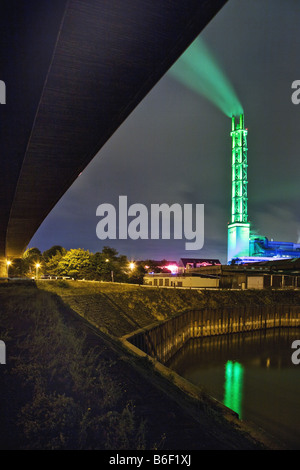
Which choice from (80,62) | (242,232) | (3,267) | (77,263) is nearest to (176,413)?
(80,62)

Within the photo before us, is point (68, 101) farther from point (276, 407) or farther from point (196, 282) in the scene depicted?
point (196, 282)

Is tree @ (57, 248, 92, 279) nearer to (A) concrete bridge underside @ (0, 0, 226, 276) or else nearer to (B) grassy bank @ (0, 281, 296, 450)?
(A) concrete bridge underside @ (0, 0, 226, 276)

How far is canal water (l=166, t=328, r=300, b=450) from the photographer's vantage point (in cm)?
2114

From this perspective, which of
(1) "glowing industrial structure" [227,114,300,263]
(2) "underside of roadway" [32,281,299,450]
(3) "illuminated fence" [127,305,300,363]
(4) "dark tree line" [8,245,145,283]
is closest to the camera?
(2) "underside of roadway" [32,281,299,450]

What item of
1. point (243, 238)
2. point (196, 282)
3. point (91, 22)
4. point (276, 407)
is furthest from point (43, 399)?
point (243, 238)

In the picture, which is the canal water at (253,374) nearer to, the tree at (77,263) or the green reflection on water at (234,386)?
the green reflection on water at (234,386)

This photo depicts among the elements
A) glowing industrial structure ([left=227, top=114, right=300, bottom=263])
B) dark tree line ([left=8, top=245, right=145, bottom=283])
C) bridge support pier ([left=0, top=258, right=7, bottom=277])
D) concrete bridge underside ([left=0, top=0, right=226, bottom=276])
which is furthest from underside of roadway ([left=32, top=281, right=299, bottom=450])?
glowing industrial structure ([left=227, top=114, right=300, bottom=263])

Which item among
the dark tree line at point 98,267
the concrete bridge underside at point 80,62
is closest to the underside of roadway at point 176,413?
the concrete bridge underside at point 80,62

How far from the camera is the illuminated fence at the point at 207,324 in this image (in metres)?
26.6

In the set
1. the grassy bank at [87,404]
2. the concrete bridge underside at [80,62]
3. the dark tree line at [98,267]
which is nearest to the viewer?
the grassy bank at [87,404]

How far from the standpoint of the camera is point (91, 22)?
282 inches

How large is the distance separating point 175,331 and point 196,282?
2663 centimetres

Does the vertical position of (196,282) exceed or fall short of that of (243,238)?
it falls short

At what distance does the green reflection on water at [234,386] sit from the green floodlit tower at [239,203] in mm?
95340
